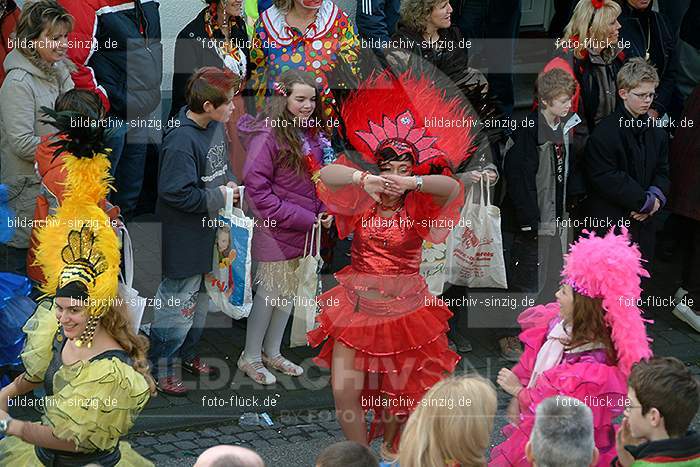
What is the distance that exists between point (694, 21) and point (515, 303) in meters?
3.22

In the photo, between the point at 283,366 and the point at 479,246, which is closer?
the point at 283,366

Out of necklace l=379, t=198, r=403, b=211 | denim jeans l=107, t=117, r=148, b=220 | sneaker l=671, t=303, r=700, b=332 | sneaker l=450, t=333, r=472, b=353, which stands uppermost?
denim jeans l=107, t=117, r=148, b=220

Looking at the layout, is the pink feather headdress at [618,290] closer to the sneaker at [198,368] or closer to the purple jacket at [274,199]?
the purple jacket at [274,199]

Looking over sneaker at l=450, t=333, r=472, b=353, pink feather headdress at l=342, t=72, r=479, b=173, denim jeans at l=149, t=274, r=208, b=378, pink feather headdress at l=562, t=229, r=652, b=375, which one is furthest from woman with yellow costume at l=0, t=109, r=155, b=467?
sneaker at l=450, t=333, r=472, b=353

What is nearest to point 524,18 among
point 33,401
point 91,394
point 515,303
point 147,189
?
point 515,303

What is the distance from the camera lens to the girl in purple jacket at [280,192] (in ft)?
23.2

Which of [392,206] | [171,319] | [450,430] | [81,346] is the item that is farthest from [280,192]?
[450,430]

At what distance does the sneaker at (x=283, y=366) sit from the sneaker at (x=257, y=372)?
0.12 meters

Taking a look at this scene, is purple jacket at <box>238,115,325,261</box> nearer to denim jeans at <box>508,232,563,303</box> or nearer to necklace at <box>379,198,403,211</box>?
necklace at <box>379,198,403,211</box>

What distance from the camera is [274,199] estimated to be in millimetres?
7098

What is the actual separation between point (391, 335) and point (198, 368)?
1.75 meters

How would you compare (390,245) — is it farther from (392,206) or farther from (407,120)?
(407,120)

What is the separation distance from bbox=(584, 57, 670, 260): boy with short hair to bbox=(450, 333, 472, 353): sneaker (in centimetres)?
119

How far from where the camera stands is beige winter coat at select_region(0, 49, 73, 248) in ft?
22.5
